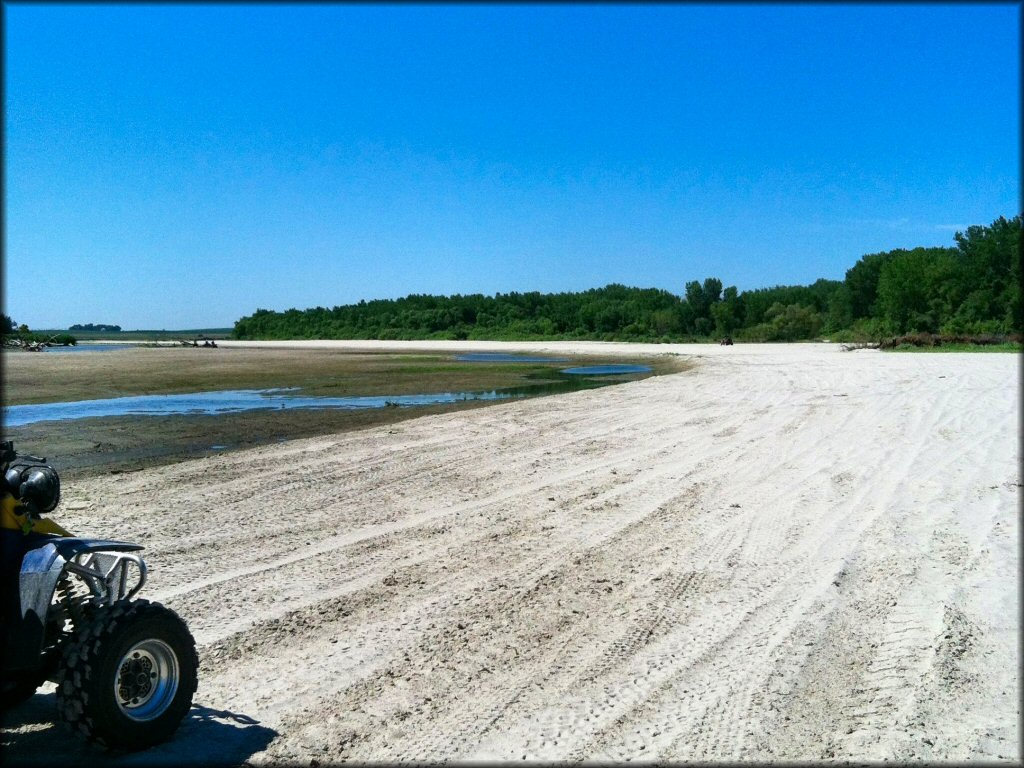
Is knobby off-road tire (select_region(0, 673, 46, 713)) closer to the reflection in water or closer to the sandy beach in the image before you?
the sandy beach

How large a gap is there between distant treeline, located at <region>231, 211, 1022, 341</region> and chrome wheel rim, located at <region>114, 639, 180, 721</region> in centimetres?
415

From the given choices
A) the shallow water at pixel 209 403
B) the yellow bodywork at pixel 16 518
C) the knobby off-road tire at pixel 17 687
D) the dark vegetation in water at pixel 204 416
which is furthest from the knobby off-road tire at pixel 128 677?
the shallow water at pixel 209 403

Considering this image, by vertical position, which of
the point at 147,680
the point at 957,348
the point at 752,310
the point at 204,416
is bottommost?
the point at 147,680

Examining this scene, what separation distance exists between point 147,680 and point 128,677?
0.10 metres

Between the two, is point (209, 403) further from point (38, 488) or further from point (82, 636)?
point (82, 636)

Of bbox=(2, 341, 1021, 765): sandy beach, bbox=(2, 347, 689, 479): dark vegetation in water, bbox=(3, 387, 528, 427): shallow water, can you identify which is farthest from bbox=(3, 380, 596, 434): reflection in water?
bbox=(2, 341, 1021, 765): sandy beach

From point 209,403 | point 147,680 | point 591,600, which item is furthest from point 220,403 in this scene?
point 147,680

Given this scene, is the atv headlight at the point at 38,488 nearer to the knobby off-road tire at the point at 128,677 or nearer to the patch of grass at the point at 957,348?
the knobby off-road tire at the point at 128,677

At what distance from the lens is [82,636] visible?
308cm

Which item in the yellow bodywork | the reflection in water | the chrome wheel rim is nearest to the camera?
the yellow bodywork

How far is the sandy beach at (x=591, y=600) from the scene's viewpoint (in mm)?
3551

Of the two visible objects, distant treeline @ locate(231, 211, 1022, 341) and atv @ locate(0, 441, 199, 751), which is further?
distant treeline @ locate(231, 211, 1022, 341)

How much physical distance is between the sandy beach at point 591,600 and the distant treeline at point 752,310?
7.15 ft

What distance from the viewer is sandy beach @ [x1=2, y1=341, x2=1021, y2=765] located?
3551 millimetres
